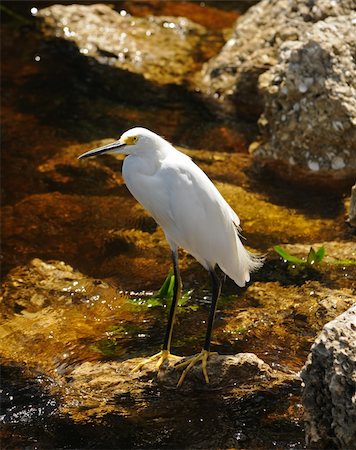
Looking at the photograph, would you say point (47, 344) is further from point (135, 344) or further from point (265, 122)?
point (265, 122)

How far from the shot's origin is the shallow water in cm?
402

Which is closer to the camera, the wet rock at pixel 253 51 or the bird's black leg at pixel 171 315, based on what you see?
the bird's black leg at pixel 171 315

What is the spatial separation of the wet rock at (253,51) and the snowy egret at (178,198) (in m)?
3.64

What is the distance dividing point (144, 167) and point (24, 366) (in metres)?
1.29

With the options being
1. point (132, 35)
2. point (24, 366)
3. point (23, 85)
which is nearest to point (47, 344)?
point (24, 366)

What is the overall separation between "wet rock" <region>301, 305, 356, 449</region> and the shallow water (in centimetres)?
36

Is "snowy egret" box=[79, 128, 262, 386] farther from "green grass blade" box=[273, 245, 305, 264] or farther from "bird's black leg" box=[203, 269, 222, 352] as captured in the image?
"green grass blade" box=[273, 245, 305, 264]

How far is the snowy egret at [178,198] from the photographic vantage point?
167 inches

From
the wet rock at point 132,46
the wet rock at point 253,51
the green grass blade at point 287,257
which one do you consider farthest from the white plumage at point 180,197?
the wet rock at point 132,46

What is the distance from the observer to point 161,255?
5.76 m

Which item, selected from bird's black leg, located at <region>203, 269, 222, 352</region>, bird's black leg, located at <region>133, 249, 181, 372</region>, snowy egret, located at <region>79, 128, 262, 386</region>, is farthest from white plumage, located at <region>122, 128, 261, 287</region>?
bird's black leg, located at <region>133, 249, 181, 372</region>

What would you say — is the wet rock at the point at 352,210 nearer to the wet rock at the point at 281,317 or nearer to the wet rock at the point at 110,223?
the wet rock at the point at 110,223

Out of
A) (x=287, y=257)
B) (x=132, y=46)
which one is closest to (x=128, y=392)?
Result: (x=287, y=257)

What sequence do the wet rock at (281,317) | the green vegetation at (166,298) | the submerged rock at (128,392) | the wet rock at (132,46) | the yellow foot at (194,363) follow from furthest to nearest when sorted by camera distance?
the wet rock at (132,46)
the green vegetation at (166,298)
the wet rock at (281,317)
the yellow foot at (194,363)
the submerged rock at (128,392)
